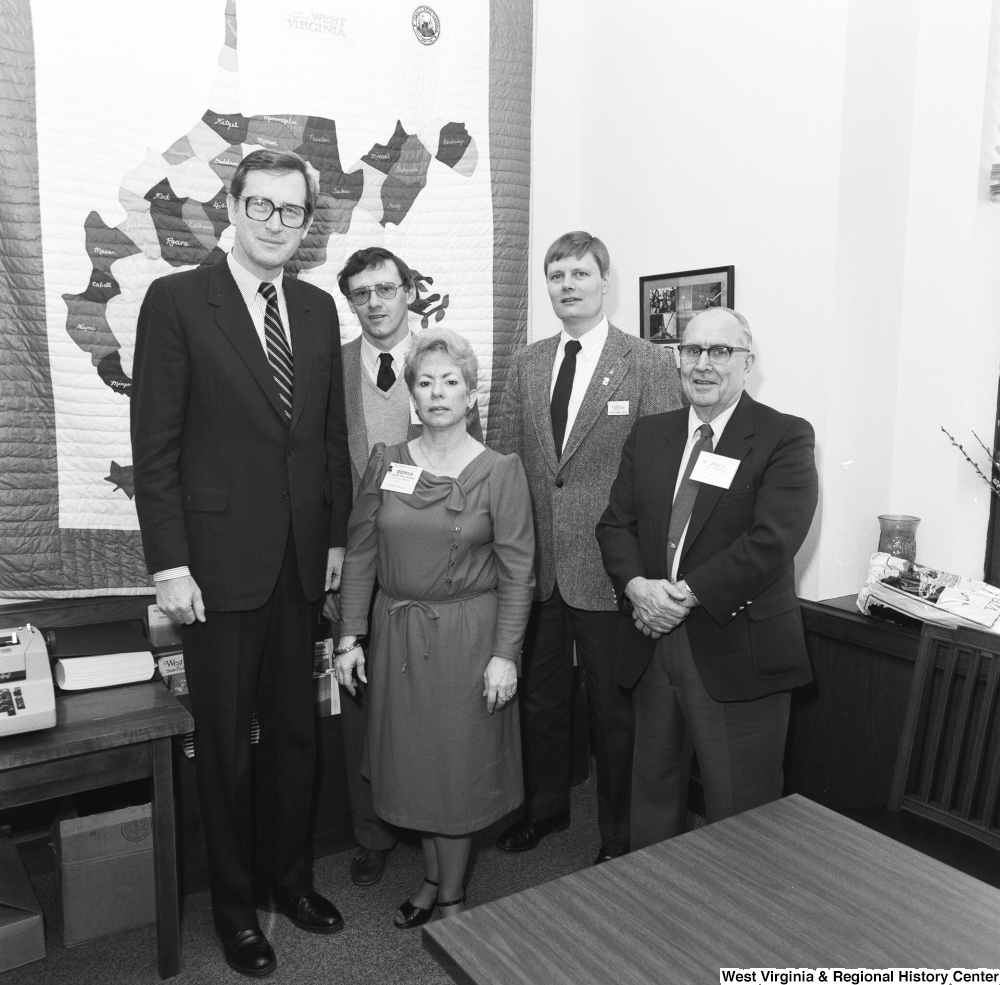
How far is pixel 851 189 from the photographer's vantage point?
232cm

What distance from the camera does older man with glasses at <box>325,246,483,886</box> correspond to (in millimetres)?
2264

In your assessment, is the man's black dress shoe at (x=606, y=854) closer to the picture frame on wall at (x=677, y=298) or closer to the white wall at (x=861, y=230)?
the white wall at (x=861, y=230)

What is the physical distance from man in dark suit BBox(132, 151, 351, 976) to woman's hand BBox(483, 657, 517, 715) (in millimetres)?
452

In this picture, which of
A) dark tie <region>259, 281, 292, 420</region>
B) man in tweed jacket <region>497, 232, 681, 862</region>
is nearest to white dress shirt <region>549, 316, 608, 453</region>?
man in tweed jacket <region>497, 232, 681, 862</region>

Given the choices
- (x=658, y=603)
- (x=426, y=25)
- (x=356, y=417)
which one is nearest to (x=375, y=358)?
(x=356, y=417)

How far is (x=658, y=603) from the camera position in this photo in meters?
1.91

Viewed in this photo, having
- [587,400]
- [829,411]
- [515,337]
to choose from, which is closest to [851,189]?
[829,411]

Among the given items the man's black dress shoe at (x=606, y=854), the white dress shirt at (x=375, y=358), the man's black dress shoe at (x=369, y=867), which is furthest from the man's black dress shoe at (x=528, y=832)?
the white dress shirt at (x=375, y=358)

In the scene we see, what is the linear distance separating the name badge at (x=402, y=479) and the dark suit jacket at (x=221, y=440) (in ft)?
0.55

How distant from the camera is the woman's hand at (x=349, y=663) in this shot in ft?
6.82

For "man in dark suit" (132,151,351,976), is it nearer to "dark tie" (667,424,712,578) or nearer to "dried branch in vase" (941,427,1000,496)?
"dark tie" (667,424,712,578)

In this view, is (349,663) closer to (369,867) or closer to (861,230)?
(369,867)

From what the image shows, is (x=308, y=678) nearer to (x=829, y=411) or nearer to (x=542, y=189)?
(x=829, y=411)

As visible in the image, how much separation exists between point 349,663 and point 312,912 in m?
0.65
